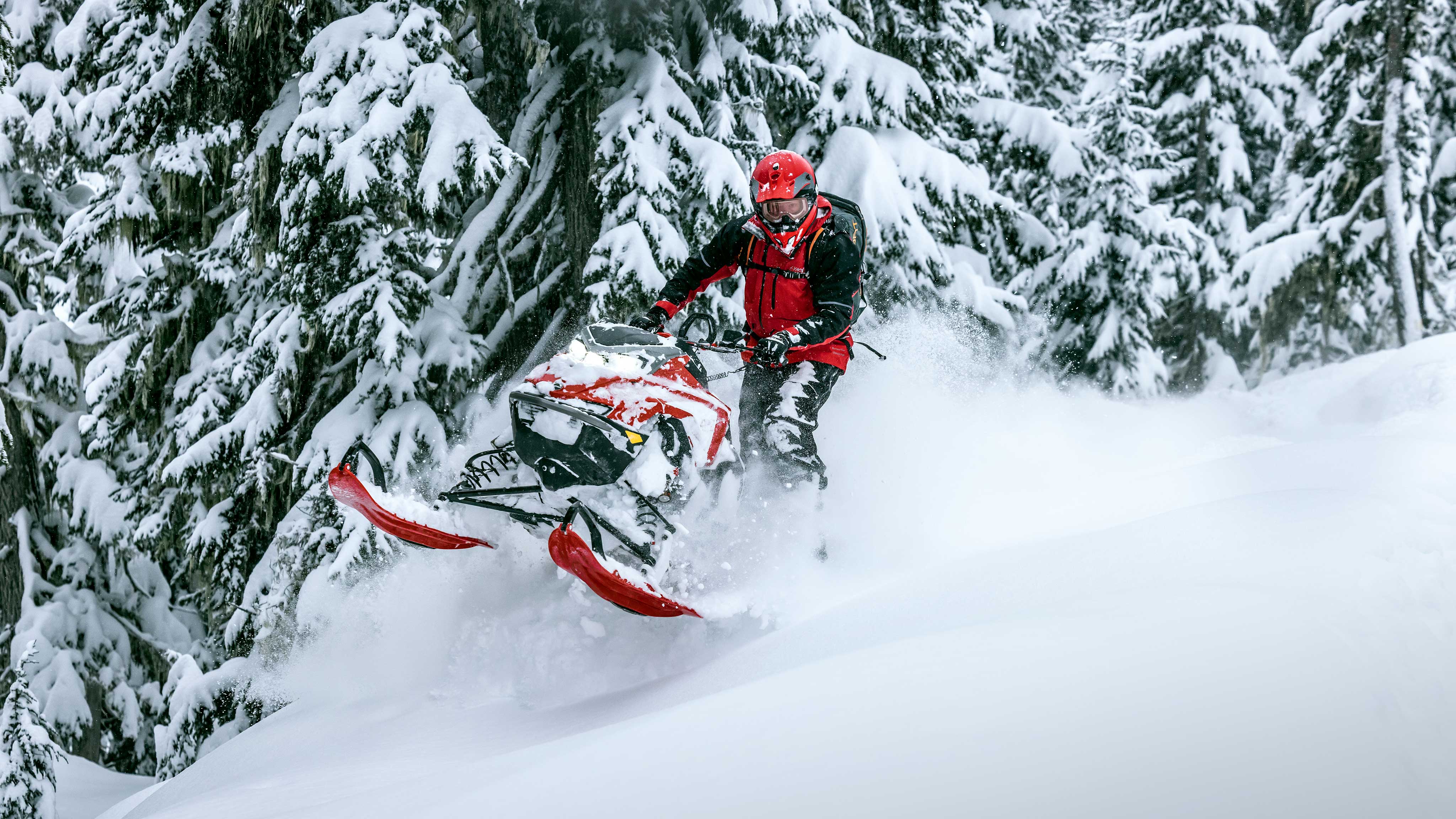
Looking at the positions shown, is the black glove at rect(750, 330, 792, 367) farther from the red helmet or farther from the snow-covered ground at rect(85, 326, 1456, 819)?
the snow-covered ground at rect(85, 326, 1456, 819)

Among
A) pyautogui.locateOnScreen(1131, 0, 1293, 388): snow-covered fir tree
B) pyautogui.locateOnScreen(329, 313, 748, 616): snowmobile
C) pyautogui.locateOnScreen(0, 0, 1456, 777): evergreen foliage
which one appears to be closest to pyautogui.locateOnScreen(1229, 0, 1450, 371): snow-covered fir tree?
pyautogui.locateOnScreen(1131, 0, 1293, 388): snow-covered fir tree

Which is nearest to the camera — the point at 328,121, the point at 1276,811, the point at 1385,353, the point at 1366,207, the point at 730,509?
the point at 1276,811

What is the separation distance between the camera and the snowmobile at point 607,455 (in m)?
4.55

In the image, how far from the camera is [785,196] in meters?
5.29

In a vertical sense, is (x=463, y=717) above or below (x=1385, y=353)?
above

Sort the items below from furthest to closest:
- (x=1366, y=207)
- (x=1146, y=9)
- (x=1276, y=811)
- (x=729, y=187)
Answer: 1. (x=1146, y=9)
2. (x=1366, y=207)
3. (x=729, y=187)
4. (x=1276, y=811)

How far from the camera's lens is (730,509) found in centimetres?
531

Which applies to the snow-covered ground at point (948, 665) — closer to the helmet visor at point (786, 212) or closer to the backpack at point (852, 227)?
the backpack at point (852, 227)

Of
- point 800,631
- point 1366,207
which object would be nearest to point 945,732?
point 800,631

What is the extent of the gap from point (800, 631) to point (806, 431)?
4.56 ft

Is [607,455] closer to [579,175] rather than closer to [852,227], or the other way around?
[852,227]

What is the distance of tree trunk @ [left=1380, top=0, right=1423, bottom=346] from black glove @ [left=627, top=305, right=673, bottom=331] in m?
15.0

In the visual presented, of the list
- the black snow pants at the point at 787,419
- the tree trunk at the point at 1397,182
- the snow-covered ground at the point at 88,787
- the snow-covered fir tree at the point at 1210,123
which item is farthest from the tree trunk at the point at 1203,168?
the snow-covered ground at the point at 88,787

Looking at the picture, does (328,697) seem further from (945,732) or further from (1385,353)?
(1385,353)
